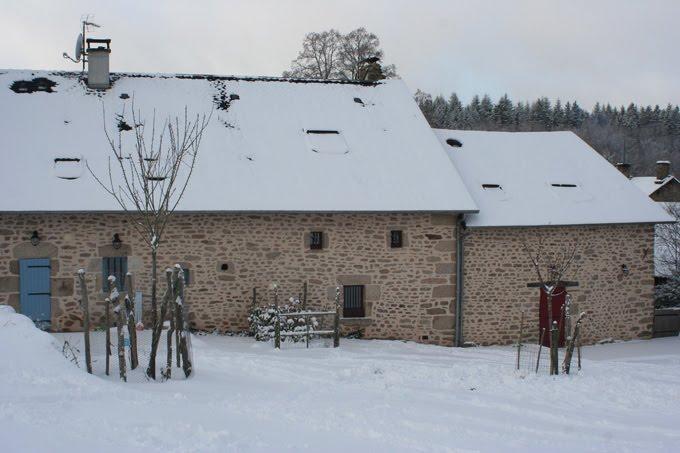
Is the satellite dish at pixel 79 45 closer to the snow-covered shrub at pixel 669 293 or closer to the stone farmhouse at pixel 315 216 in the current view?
the stone farmhouse at pixel 315 216

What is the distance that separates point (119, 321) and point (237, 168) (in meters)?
6.00

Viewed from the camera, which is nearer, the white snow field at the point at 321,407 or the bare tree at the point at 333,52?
the white snow field at the point at 321,407

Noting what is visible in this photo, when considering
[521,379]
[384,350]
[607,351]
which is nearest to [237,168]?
[384,350]

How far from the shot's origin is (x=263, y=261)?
11.9 meters

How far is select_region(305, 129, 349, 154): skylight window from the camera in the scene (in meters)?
13.3

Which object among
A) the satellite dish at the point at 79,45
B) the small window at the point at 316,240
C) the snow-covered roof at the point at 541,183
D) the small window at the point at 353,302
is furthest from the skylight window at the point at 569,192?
the satellite dish at the point at 79,45

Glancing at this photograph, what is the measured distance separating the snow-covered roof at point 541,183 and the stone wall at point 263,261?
160 cm

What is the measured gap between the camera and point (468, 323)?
12781mm

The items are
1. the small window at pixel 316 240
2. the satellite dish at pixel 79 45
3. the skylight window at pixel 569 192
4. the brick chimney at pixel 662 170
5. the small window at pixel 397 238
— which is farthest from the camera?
the brick chimney at pixel 662 170

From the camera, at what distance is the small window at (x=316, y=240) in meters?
12.2

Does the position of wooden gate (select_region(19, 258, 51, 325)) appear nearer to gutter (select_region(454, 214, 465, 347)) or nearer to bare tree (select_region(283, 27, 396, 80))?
gutter (select_region(454, 214, 465, 347))

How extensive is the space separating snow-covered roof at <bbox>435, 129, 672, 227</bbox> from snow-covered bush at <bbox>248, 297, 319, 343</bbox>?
4106 mm

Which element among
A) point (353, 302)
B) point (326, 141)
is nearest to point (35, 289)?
point (353, 302)

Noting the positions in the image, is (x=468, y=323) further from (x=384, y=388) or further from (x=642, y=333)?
(x=384, y=388)
